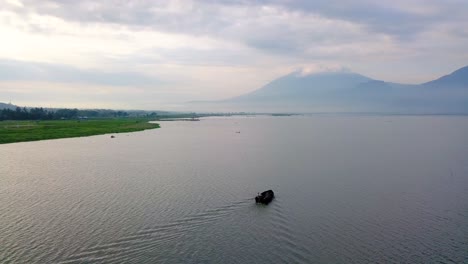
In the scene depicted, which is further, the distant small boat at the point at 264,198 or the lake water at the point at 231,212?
the distant small boat at the point at 264,198

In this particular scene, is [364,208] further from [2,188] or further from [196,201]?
[2,188]

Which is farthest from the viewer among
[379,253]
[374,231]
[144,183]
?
[144,183]

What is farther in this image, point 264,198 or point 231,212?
point 264,198

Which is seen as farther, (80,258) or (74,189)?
(74,189)

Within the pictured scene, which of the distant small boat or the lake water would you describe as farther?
the distant small boat

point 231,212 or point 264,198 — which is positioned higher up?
point 264,198

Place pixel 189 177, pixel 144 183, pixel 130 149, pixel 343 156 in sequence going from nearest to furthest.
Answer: pixel 144 183, pixel 189 177, pixel 343 156, pixel 130 149

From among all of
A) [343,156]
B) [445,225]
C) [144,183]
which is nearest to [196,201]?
[144,183]
